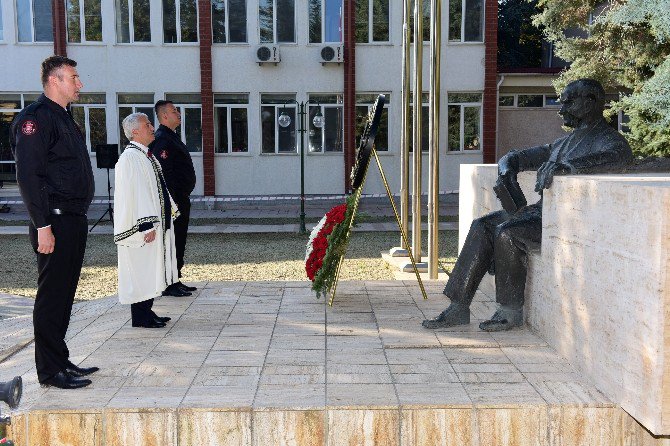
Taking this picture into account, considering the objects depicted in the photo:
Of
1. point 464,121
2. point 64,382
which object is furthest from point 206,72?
point 64,382

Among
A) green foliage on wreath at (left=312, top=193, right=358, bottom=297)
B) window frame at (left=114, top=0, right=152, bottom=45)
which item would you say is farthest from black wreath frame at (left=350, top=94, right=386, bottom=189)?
window frame at (left=114, top=0, right=152, bottom=45)

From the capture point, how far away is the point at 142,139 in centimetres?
600

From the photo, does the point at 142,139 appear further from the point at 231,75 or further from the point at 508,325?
the point at 231,75

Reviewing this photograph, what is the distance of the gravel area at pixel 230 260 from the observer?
387 inches

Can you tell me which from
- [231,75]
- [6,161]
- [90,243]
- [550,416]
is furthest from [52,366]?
[6,161]

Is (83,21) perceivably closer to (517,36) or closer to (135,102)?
(135,102)

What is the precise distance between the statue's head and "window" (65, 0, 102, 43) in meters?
19.2

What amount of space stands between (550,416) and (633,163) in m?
2.29

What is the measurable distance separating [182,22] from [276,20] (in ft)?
8.93

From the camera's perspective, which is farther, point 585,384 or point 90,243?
point 90,243

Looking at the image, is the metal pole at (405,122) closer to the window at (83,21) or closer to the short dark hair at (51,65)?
the short dark hair at (51,65)

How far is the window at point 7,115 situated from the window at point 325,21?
8.19 meters

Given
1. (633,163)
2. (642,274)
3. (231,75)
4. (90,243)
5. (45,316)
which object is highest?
(231,75)

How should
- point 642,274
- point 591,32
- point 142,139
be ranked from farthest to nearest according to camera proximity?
point 591,32 < point 142,139 < point 642,274
